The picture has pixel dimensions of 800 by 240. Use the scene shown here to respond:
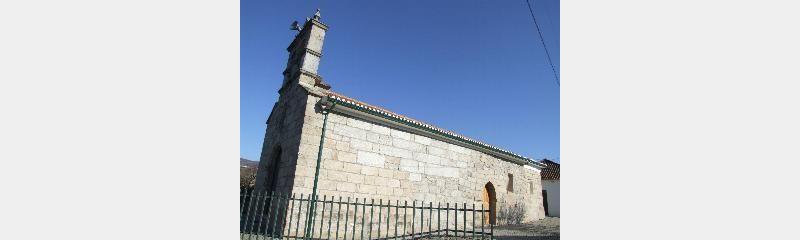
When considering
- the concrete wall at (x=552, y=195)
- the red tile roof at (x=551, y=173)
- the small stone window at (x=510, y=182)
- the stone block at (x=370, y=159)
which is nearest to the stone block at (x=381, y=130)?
the stone block at (x=370, y=159)

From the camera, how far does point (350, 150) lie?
23.9ft

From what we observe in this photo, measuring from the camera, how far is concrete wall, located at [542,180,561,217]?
2002 centimetres

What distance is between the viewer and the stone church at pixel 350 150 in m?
6.97

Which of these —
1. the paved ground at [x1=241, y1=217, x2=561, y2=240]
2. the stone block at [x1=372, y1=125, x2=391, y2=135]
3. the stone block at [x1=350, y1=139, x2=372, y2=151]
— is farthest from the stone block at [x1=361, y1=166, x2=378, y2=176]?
the paved ground at [x1=241, y1=217, x2=561, y2=240]

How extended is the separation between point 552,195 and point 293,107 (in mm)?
17309

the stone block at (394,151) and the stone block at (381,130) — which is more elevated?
the stone block at (381,130)

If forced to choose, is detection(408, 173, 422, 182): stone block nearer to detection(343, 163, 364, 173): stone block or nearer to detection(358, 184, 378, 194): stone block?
detection(358, 184, 378, 194): stone block

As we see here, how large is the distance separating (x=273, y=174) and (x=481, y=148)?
18.7ft

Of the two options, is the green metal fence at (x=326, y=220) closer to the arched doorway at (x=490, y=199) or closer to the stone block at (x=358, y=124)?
the stone block at (x=358, y=124)

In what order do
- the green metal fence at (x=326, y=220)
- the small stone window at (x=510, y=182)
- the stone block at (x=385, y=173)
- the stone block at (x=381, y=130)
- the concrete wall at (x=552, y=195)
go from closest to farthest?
1. the green metal fence at (x=326, y=220)
2. the stone block at (x=385, y=173)
3. the stone block at (x=381, y=130)
4. the small stone window at (x=510, y=182)
5. the concrete wall at (x=552, y=195)

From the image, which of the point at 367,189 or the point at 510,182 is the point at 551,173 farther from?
the point at 367,189

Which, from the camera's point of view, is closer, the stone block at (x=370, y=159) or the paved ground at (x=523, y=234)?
the stone block at (x=370, y=159)

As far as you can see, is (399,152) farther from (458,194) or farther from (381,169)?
(458,194)

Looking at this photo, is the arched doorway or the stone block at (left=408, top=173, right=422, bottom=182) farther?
the arched doorway
